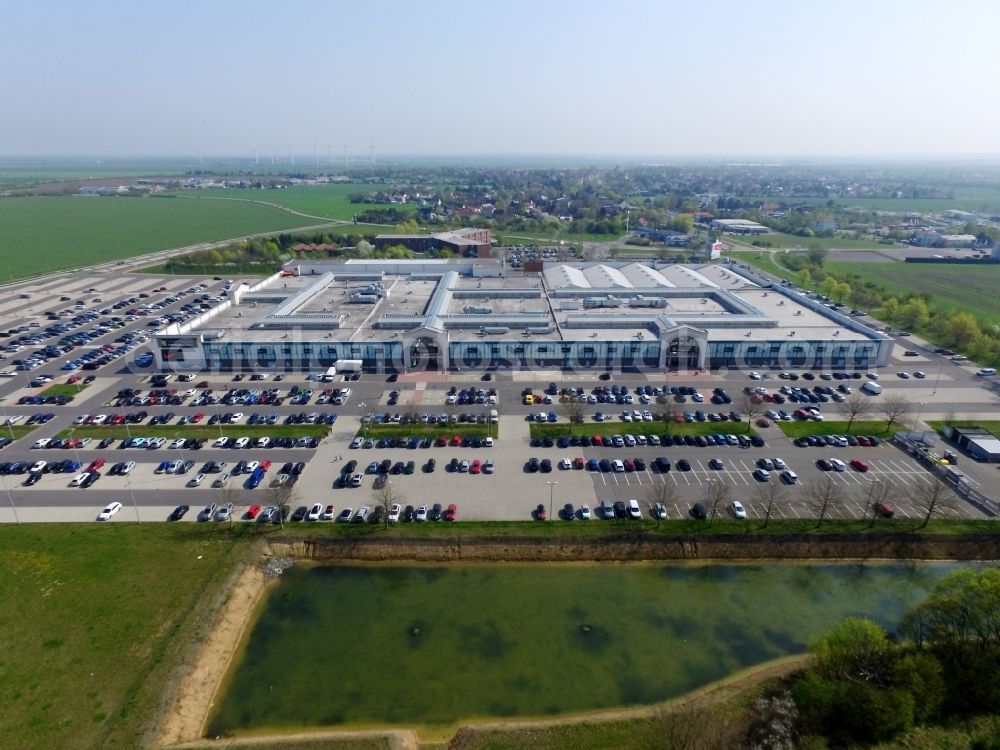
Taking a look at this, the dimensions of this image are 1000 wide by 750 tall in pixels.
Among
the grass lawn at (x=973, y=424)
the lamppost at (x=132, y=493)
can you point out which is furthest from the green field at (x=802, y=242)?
the lamppost at (x=132, y=493)

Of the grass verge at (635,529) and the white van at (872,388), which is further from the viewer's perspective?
the white van at (872,388)

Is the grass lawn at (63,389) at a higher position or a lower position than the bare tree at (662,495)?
higher

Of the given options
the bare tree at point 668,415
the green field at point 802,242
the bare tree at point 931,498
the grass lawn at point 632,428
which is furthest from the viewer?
the green field at point 802,242

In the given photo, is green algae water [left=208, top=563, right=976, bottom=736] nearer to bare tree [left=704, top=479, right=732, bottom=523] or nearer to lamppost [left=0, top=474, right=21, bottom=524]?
bare tree [left=704, top=479, right=732, bottom=523]

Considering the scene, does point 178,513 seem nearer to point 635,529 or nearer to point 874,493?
point 635,529

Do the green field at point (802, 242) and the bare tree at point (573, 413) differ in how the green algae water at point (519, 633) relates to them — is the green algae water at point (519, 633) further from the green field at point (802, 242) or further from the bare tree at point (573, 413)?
the green field at point (802, 242)

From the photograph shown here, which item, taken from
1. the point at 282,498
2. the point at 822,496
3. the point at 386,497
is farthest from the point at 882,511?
the point at 282,498

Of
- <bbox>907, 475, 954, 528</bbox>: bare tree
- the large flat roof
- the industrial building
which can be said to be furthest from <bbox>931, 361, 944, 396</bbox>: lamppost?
<bbox>907, 475, 954, 528</bbox>: bare tree
